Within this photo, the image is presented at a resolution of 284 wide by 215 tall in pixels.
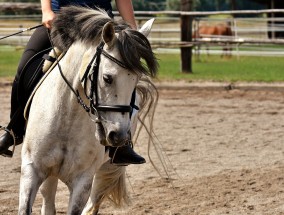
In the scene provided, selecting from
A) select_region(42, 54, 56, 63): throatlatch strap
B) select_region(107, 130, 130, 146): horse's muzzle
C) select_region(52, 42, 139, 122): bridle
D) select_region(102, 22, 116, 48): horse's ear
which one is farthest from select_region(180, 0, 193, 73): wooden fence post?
select_region(107, 130, 130, 146): horse's muzzle

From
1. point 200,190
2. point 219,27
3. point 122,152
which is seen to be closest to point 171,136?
point 200,190

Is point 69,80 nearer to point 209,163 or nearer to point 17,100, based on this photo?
point 17,100

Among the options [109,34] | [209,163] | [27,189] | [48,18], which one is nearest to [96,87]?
[109,34]

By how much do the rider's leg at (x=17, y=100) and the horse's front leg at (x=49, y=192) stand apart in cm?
48

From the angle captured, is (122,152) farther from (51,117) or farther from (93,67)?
(93,67)

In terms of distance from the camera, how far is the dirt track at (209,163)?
269 inches

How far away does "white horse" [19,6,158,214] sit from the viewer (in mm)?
4418

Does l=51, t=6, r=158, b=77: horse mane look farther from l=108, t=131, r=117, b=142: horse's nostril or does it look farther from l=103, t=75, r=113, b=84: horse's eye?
l=108, t=131, r=117, b=142: horse's nostril

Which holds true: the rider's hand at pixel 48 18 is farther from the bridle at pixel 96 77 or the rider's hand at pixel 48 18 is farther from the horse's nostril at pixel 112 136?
the horse's nostril at pixel 112 136

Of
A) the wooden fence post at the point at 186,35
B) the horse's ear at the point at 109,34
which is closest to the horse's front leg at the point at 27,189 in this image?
the horse's ear at the point at 109,34

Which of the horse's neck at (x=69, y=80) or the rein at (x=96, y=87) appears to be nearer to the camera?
the rein at (x=96, y=87)

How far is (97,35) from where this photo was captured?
15.3ft

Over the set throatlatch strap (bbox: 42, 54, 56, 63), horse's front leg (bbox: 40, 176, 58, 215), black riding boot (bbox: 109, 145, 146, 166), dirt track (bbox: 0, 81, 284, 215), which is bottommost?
dirt track (bbox: 0, 81, 284, 215)

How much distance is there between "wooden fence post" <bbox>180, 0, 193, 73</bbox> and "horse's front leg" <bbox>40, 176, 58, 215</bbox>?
44.8ft
